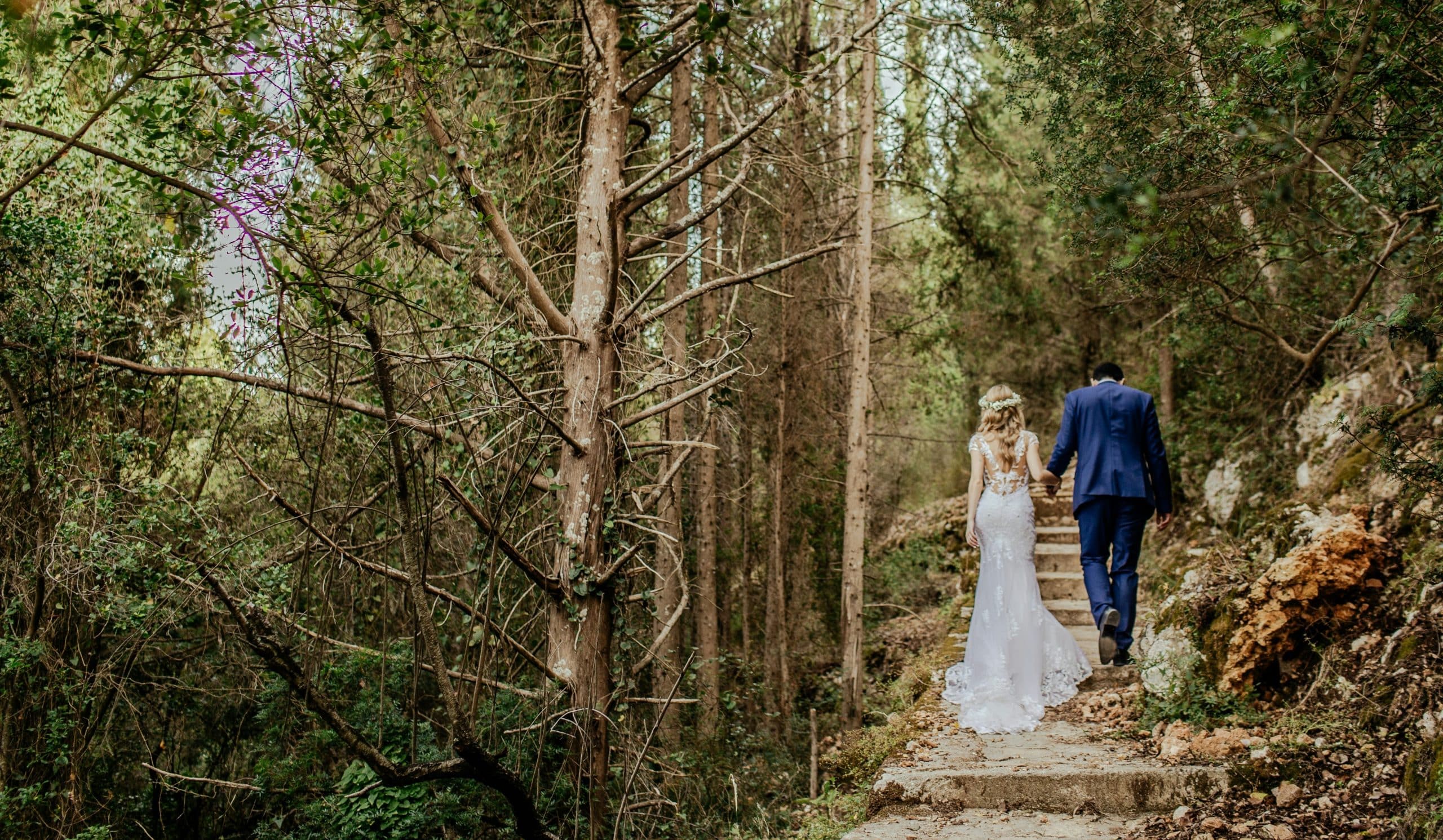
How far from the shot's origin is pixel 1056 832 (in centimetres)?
458

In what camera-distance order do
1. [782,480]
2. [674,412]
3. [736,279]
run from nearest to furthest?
[736,279]
[674,412]
[782,480]

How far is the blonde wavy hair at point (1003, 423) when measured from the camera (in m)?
6.87

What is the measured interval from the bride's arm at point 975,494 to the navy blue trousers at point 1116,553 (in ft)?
2.42

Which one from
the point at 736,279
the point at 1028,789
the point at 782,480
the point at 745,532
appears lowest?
the point at 1028,789

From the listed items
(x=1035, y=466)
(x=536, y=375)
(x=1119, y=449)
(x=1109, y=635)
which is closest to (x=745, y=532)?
(x=1035, y=466)

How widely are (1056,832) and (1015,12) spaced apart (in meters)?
7.17

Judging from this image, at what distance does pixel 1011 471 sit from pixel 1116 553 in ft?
3.00

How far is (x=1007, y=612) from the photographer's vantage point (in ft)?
21.7

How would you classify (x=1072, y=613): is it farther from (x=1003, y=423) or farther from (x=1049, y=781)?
(x=1049, y=781)

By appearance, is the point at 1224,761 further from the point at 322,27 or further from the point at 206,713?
the point at 206,713

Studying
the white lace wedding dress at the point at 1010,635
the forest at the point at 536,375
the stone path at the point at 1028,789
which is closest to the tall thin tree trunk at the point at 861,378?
the forest at the point at 536,375

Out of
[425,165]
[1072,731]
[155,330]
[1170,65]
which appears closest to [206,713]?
[155,330]

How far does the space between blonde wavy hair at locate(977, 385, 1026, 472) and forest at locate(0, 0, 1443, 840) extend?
45.4 inches

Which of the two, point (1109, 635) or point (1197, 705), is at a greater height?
point (1109, 635)
